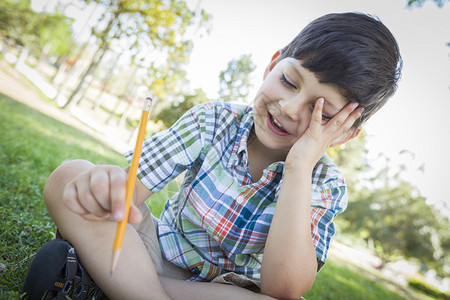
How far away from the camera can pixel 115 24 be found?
1095 centimetres

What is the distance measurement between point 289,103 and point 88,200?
1.01m

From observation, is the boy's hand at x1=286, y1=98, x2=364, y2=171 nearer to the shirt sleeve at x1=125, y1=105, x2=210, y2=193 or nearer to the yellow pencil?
the shirt sleeve at x1=125, y1=105, x2=210, y2=193

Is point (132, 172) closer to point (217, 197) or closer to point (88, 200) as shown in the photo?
point (88, 200)

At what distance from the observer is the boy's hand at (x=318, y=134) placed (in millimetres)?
1561

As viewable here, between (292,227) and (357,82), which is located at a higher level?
(357,82)

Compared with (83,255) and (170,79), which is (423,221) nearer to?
(170,79)

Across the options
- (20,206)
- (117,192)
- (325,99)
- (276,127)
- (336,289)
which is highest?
(325,99)

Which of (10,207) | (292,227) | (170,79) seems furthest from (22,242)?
(170,79)

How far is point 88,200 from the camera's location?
3.07 feet

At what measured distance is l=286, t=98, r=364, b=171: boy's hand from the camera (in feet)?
5.12

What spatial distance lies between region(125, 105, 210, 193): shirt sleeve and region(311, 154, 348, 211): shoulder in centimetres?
66

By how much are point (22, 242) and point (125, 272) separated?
83 cm

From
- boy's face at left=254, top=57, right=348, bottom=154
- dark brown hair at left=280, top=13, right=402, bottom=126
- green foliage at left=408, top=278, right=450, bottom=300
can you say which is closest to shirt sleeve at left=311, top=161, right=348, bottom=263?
boy's face at left=254, top=57, right=348, bottom=154

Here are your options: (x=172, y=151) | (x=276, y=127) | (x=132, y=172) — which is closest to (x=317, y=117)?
(x=276, y=127)
